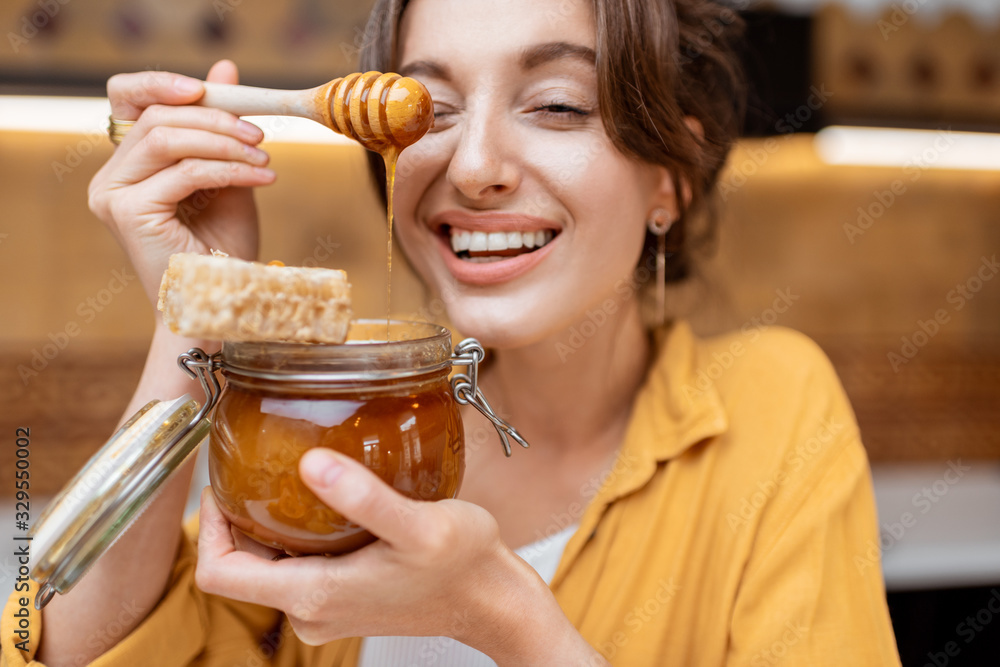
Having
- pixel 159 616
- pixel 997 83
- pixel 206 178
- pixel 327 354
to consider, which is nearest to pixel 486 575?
pixel 327 354

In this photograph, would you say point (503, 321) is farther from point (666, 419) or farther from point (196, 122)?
point (196, 122)

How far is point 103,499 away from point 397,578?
0.31m

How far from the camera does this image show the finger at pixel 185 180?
113 cm

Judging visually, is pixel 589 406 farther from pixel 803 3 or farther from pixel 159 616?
pixel 803 3

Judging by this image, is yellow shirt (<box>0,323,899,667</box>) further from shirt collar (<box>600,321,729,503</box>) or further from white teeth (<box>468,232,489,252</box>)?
white teeth (<box>468,232,489,252</box>)

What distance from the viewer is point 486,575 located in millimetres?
815

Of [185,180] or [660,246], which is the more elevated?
[185,180]

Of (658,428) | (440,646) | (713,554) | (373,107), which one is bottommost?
(440,646)

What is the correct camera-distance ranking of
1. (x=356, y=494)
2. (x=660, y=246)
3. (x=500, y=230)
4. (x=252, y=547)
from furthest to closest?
1. (x=660, y=246)
2. (x=500, y=230)
3. (x=252, y=547)
4. (x=356, y=494)

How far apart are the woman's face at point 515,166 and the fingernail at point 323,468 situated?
1.82 ft

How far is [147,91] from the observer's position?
1.15 m

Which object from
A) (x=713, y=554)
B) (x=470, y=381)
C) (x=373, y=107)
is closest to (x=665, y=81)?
(x=373, y=107)

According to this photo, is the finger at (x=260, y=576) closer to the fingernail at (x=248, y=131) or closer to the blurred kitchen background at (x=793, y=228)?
the fingernail at (x=248, y=131)

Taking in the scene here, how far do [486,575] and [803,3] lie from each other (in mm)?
2800
